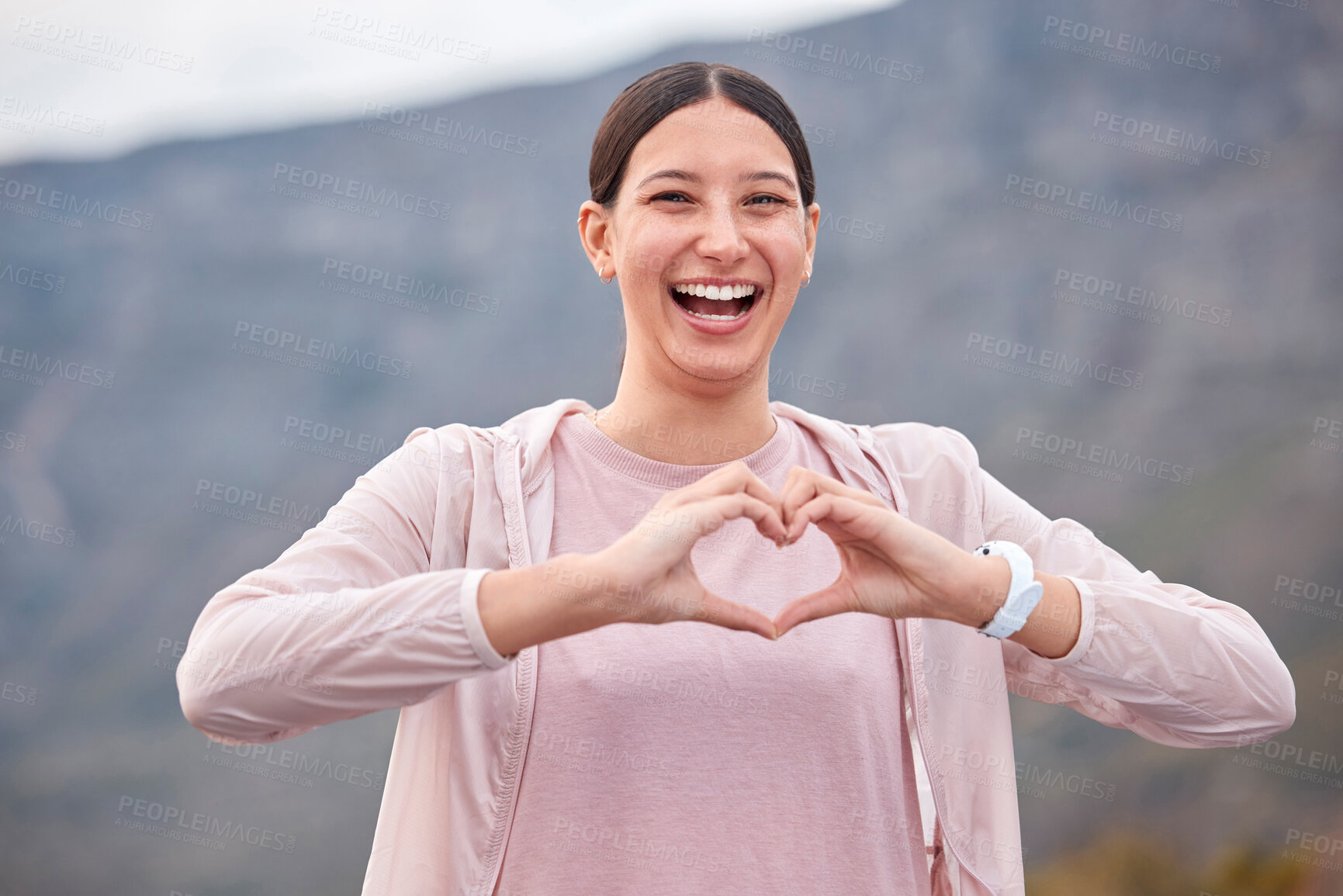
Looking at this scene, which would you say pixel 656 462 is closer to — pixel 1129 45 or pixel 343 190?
pixel 343 190

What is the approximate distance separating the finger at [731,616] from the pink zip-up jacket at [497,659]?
0.22m

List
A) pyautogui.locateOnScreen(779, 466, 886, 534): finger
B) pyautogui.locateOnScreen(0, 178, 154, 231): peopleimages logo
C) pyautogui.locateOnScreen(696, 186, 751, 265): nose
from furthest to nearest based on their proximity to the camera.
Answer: pyautogui.locateOnScreen(0, 178, 154, 231): peopleimages logo, pyautogui.locateOnScreen(696, 186, 751, 265): nose, pyautogui.locateOnScreen(779, 466, 886, 534): finger

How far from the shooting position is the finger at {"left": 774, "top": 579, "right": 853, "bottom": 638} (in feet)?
3.95

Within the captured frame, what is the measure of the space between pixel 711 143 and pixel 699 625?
0.66 metres

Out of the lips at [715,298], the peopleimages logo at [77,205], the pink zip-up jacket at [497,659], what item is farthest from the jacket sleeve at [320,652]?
the peopleimages logo at [77,205]

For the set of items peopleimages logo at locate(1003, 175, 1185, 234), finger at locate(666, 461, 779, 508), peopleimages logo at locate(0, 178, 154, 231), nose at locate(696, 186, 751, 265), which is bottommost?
finger at locate(666, 461, 779, 508)

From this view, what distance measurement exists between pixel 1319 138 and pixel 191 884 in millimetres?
3799

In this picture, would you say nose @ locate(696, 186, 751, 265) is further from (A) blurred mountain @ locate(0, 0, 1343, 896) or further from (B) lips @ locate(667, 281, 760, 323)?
(A) blurred mountain @ locate(0, 0, 1343, 896)

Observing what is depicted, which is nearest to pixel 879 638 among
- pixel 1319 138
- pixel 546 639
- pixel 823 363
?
pixel 546 639

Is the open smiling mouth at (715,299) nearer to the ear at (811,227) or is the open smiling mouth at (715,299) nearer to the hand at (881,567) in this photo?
the ear at (811,227)

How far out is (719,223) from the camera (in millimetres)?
1411

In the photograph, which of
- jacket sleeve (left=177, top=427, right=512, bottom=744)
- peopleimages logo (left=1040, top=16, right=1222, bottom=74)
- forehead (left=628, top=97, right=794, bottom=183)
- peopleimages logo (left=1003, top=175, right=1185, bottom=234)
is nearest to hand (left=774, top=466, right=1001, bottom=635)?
jacket sleeve (left=177, top=427, right=512, bottom=744)

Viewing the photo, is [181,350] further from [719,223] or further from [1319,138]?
[1319,138]

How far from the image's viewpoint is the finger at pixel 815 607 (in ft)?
3.95
